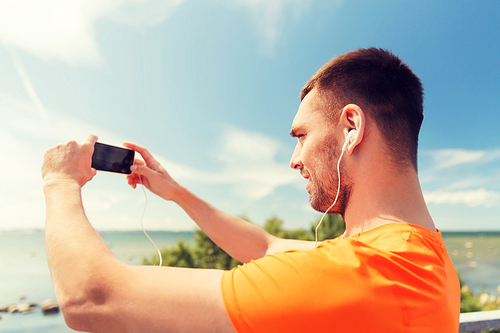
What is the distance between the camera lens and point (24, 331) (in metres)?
9.96

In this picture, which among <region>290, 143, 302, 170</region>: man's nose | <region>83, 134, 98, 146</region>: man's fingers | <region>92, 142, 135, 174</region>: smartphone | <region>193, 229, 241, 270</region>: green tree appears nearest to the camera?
<region>83, 134, 98, 146</region>: man's fingers

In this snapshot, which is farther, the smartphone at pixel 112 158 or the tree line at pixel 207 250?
the tree line at pixel 207 250

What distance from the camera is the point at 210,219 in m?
2.06

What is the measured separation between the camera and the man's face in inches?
46.3

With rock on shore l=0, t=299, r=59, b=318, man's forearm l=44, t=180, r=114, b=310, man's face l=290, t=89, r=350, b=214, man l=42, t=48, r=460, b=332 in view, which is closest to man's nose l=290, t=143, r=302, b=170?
man's face l=290, t=89, r=350, b=214

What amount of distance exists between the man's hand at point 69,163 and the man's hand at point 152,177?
0.77 m

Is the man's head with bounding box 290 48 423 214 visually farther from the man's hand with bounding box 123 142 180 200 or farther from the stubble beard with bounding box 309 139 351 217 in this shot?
the man's hand with bounding box 123 142 180 200

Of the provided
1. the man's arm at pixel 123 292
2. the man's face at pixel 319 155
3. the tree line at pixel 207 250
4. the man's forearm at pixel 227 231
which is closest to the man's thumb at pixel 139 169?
the man's forearm at pixel 227 231

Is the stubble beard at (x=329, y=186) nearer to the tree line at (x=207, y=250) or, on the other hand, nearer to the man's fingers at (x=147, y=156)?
the man's fingers at (x=147, y=156)

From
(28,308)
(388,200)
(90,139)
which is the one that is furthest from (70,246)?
(28,308)

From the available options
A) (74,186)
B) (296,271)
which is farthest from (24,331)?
(296,271)

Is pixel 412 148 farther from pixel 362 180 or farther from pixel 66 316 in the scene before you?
pixel 66 316

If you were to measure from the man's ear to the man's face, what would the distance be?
0.06 meters

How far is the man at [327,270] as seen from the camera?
677mm
